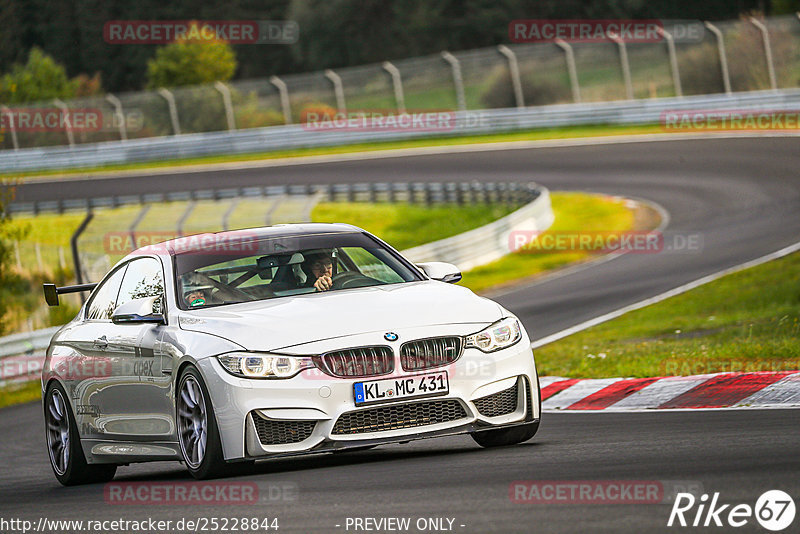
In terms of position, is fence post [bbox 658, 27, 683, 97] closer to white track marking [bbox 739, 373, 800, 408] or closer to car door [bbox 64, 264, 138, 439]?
white track marking [bbox 739, 373, 800, 408]

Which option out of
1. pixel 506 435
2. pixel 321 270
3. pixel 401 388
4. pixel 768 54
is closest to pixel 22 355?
pixel 321 270

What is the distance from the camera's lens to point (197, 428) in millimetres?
7652

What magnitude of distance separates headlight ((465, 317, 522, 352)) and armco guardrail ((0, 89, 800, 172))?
32159 mm

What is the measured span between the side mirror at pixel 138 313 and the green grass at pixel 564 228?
1564 cm

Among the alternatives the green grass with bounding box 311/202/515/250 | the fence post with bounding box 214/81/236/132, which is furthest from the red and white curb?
the fence post with bounding box 214/81/236/132

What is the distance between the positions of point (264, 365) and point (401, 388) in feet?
2.51

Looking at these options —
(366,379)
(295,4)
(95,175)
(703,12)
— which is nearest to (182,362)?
(366,379)

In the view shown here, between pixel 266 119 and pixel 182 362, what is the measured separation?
4398 centimetres

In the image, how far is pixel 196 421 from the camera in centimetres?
766

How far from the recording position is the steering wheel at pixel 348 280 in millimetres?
8445

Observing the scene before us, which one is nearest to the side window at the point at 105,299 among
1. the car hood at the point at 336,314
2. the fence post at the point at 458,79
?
the car hood at the point at 336,314

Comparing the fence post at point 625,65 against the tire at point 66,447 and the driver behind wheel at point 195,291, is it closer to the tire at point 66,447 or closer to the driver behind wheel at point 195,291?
the tire at point 66,447

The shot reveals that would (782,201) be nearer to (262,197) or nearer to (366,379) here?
(262,197)

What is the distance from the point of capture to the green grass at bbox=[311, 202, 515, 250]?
32719 mm
